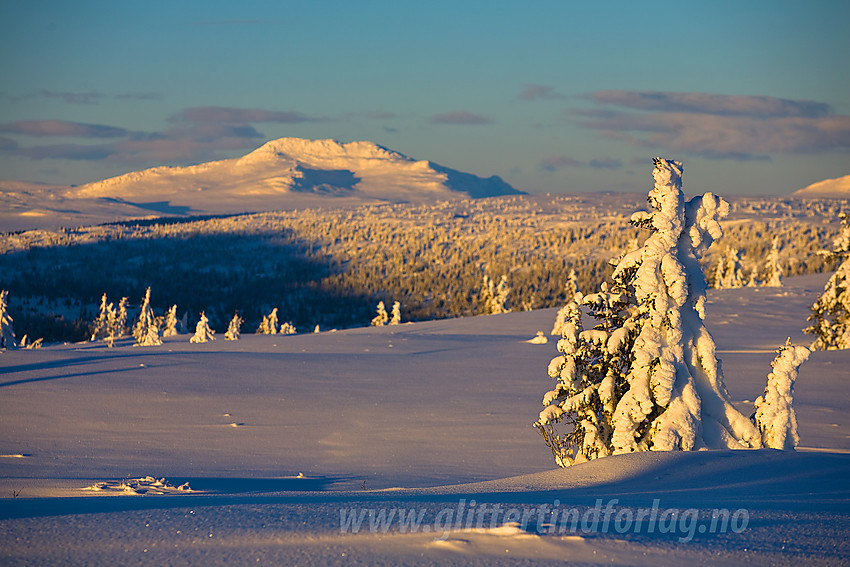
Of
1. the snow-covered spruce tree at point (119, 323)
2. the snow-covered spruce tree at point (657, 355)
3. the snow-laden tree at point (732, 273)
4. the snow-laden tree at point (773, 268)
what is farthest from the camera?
the snow-covered spruce tree at point (119, 323)

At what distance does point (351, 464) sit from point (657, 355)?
6.43 meters

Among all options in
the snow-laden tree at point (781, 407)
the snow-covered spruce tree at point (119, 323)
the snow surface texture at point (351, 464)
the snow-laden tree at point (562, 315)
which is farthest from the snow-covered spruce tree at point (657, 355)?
the snow-covered spruce tree at point (119, 323)

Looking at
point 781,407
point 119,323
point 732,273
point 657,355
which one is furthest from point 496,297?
point 657,355

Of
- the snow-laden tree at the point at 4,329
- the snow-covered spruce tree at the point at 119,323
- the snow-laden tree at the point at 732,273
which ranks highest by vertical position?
the snow-laden tree at the point at 732,273

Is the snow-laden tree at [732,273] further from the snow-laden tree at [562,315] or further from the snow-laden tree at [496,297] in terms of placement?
the snow-laden tree at [496,297]

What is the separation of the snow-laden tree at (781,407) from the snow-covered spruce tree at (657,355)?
0.44 metres

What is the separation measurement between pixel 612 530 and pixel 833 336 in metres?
31.9

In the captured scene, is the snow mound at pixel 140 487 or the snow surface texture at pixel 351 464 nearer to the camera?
the snow surface texture at pixel 351 464

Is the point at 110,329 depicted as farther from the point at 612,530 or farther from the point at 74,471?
the point at 612,530

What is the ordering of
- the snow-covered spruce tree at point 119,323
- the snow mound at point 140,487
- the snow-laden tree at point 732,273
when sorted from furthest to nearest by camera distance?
the snow-covered spruce tree at point 119,323
the snow-laden tree at point 732,273
the snow mound at point 140,487

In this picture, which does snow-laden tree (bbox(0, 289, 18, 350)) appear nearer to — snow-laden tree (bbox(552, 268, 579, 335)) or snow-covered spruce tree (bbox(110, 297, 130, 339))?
snow-laden tree (bbox(552, 268, 579, 335))

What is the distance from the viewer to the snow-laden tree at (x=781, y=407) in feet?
41.6

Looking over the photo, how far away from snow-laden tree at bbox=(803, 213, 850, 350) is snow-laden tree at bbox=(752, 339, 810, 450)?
1984cm

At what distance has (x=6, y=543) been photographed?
555cm
